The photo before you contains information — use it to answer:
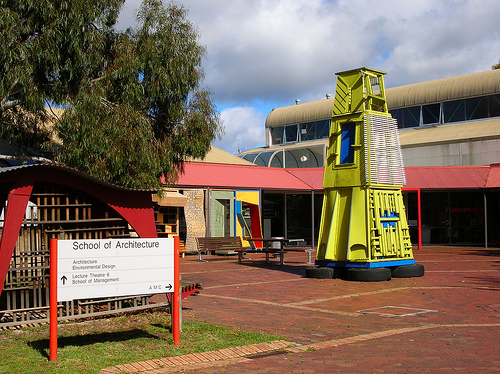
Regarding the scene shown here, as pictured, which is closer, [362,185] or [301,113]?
[362,185]

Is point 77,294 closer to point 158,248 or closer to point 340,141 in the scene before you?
point 158,248

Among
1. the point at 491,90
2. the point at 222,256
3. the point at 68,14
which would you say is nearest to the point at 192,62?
the point at 68,14

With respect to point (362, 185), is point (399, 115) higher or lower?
higher

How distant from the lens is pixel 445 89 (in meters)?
34.2

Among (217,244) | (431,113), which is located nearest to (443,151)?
(431,113)

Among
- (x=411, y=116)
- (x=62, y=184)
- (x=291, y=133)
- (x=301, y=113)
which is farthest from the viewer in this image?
(x=291, y=133)

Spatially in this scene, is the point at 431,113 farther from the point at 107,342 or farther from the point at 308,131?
the point at 107,342

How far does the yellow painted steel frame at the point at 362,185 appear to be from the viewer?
14.6 metres

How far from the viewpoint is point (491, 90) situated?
32.2 metres

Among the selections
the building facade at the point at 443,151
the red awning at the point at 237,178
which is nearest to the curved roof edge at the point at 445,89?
the building facade at the point at 443,151

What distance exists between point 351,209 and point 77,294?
9066 mm

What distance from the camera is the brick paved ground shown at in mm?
6656

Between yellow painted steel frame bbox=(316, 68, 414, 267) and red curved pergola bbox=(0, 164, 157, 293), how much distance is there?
6.53 metres

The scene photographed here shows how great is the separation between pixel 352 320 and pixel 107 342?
3.83 metres
